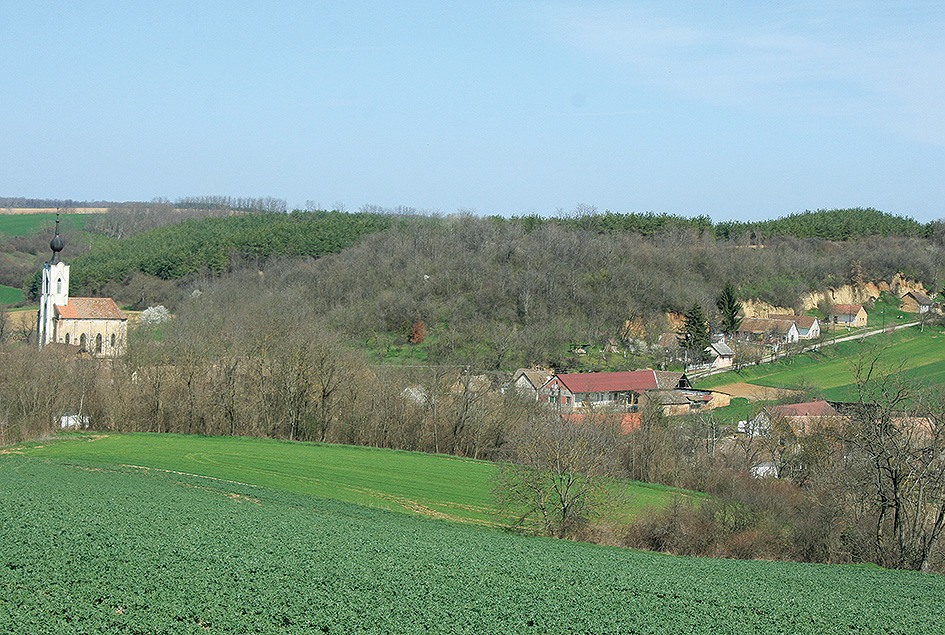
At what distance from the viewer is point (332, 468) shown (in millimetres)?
39375

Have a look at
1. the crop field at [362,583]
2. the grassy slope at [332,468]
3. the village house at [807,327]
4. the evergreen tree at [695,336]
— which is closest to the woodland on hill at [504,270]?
the evergreen tree at [695,336]

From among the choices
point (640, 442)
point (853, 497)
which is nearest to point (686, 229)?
point (640, 442)

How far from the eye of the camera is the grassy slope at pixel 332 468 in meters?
33.6

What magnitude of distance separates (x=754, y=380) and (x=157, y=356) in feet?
141

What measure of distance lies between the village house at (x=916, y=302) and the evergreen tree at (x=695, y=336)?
1355 inches

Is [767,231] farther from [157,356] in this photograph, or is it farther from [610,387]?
[157,356]

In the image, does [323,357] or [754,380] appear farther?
[754,380]

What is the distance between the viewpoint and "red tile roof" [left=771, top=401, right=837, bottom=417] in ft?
167

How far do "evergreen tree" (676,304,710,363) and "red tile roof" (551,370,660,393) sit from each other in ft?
34.8

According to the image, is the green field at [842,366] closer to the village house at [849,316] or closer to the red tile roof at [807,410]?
the red tile roof at [807,410]

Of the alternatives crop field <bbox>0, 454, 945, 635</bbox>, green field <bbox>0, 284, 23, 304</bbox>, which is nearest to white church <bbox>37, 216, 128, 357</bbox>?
crop field <bbox>0, 454, 945, 635</bbox>

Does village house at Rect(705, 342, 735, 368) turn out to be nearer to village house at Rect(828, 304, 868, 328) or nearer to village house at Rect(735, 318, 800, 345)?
village house at Rect(735, 318, 800, 345)

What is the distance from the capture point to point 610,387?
64750mm

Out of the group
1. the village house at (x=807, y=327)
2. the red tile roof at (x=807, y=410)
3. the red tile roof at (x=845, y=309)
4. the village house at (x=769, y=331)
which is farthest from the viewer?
the red tile roof at (x=845, y=309)
